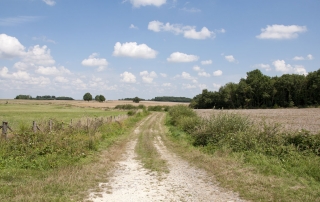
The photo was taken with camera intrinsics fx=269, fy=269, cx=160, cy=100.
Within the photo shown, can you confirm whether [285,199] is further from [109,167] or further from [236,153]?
[109,167]

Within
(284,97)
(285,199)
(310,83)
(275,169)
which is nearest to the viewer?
(285,199)

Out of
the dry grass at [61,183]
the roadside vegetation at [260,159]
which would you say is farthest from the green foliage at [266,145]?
the dry grass at [61,183]

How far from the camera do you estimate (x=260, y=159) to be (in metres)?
10.5

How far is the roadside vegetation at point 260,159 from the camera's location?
7293mm

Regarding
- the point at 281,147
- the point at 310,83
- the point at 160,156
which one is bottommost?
the point at 160,156

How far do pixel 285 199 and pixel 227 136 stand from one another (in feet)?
24.1

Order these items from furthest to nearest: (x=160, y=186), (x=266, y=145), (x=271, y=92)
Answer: (x=271, y=92), (x=266, y=145), (x=160, y=186)

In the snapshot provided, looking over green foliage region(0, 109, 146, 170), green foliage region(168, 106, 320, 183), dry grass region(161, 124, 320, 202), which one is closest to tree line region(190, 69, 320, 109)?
green foliage region(168, 106, 320, 183)

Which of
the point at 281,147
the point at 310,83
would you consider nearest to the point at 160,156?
the point at 281,147

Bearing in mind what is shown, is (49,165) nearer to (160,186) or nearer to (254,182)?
(160,186)

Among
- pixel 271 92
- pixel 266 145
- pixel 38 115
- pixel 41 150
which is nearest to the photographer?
pixel 41 150

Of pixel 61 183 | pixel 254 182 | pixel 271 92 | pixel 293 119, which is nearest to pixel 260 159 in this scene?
pixel 254 182

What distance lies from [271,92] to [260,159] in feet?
255

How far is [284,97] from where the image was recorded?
80.4 meters
